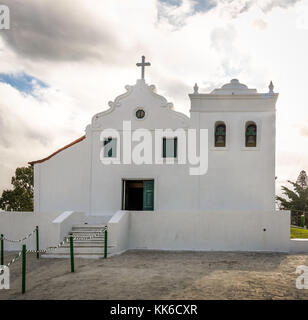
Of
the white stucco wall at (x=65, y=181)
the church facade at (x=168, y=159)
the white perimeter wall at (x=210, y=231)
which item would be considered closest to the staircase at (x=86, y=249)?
the white perimeter wall at (x=210, y=231)

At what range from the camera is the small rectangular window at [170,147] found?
1744 cm

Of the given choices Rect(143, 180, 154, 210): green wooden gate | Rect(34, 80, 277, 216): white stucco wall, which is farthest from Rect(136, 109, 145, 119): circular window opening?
Rect(143, 180, 154, 210): green wooden gate

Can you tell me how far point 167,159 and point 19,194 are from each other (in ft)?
55.8

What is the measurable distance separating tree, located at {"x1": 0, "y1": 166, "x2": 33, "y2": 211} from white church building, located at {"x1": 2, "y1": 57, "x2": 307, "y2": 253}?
12143 mm

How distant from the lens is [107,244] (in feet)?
45.2

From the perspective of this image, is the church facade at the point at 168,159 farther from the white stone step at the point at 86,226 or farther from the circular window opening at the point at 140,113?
the white stone step at the point at 86,226

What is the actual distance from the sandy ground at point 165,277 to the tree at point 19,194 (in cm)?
1709

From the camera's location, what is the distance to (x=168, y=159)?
681 inches

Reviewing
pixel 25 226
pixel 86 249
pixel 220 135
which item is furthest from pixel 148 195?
pixel 25 226

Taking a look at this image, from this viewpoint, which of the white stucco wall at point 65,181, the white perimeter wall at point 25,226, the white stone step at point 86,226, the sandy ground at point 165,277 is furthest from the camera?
the white stucco wall at point 65,181

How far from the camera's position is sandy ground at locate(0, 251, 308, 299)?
802 centimetres

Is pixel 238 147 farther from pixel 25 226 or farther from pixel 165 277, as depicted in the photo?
pixel 25 226

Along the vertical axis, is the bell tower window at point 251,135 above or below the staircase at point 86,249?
above
